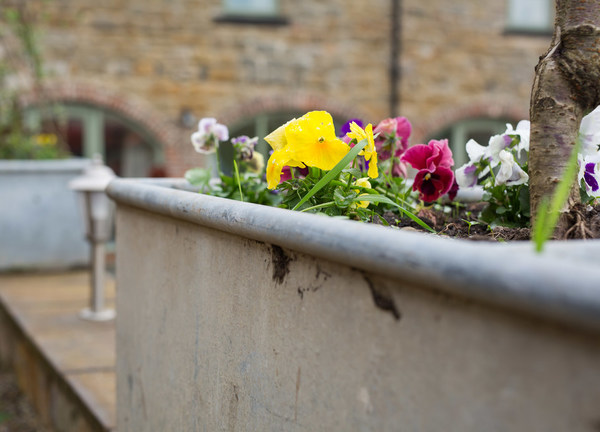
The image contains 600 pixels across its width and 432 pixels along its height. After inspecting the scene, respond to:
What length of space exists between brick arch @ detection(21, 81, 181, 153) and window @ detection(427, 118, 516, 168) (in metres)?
3.34

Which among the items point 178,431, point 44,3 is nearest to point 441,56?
point 44,3

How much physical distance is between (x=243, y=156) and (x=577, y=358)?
1.47 m

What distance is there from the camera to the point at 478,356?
2.58 ft

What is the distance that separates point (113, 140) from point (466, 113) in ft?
14.2

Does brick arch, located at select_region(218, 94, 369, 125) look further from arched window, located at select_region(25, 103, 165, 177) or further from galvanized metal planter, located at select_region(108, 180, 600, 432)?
galvanized metal planter, located at select_region(108, 180, 600, 432)

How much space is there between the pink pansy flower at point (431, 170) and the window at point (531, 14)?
8.87 meters

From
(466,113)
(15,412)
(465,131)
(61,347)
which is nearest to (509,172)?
(61,347)

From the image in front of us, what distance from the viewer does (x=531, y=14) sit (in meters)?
10.1

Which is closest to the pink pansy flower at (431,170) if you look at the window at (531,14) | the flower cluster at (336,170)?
the flower cluster at (336,170)

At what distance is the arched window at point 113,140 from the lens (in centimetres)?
862

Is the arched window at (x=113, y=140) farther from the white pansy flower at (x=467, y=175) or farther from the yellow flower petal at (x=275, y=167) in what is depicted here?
the yellow flower petal at (x=275, y=167)

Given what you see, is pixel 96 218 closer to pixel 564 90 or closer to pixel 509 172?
pixel 509 172

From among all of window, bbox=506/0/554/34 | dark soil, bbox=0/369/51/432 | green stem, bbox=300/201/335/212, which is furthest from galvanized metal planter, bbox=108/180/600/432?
window, bbox=506/0/554/34

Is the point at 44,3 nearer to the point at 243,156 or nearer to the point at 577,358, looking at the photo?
the point at 243,156
